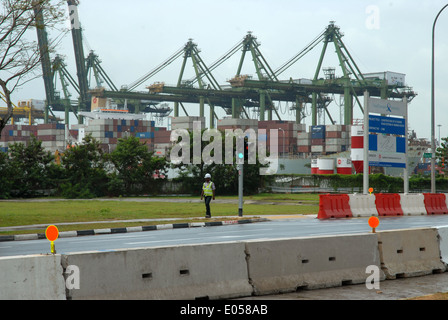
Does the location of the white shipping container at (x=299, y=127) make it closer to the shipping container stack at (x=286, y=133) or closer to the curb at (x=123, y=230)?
the shipping container stack at (x=286, y=133)

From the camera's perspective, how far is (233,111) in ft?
493

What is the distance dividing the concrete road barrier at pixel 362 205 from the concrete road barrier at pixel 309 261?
17.9m

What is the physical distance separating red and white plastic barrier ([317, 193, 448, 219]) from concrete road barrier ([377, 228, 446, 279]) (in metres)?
15.5

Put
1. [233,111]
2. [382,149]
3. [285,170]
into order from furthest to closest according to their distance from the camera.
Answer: [233,111] < [285,170] < [382,149]

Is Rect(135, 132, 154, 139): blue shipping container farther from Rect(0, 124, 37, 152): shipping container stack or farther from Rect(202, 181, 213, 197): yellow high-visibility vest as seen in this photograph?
Rect(202, 181, 213, 197): yellow high-visibility vest

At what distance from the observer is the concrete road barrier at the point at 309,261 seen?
931 centimetres

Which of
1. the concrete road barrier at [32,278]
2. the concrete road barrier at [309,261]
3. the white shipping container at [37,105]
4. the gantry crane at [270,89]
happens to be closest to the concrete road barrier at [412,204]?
the concrete road barrier at [309,261]

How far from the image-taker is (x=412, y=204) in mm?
30562

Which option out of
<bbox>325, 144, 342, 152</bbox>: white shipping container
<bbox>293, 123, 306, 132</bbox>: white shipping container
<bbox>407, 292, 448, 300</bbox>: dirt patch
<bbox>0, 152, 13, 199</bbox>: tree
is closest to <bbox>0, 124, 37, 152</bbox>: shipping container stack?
<bbox>293, 123, 306, 132</bbox>: white shipping container

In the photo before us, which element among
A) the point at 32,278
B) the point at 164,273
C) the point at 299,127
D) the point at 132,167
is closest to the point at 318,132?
the point at 299,127

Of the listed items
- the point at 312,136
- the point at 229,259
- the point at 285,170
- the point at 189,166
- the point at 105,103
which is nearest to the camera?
the point at 229,259

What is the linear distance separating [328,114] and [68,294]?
147 meters

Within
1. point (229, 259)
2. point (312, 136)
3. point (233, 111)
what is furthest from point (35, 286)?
point (233, 111)
